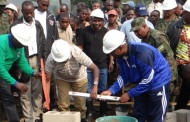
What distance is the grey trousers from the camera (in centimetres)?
646

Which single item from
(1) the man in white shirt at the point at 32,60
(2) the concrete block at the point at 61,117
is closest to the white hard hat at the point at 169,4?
(1) the man in white shirt at the point at 32,60

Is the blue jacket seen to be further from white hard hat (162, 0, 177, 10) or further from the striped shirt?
white hard hat (162, 0, 177, 10)

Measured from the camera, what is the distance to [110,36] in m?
4.25

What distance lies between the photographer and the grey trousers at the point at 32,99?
21.2 feet

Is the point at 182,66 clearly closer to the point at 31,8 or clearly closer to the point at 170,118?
the point at 170,118

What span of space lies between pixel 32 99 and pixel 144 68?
330 centimetres

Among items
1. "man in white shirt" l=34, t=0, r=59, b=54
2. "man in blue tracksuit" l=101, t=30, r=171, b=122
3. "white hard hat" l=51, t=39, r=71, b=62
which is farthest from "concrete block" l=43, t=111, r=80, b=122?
"man in white shirt" l=34, t=0, r=59, b=54

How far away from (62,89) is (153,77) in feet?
7.64

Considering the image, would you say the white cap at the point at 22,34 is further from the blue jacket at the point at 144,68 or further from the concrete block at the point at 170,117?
the concrete block at the point at 170,117

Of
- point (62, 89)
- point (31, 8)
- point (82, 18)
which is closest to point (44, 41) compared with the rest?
point (31, 8)

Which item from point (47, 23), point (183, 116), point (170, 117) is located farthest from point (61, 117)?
point (47, 23)

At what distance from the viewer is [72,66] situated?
5902mm

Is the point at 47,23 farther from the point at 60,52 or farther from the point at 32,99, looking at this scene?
the point at 60,52

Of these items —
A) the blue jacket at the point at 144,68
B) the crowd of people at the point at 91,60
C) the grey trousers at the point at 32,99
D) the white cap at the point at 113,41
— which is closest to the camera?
the white cap at the point at 113,41
